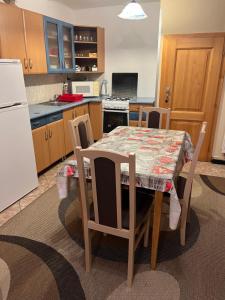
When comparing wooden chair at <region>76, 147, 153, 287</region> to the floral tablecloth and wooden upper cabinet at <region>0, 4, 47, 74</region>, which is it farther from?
wooden upper cabinet at <region>0, 4, 47, 74</region>

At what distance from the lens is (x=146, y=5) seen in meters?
3.97

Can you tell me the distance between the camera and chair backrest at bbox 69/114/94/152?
1.94m

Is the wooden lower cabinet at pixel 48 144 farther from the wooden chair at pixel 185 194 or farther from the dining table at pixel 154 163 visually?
the wooden chair at pixel 185 194

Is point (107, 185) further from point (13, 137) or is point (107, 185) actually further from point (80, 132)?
point (13, 137)

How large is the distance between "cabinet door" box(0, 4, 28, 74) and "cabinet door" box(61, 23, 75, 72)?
1.03 m

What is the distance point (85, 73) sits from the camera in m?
4.68

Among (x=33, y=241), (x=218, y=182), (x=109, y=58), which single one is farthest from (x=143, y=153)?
(x=109, y=58)

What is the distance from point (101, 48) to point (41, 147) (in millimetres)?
2454

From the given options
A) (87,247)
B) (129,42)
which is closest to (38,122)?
(87,247)

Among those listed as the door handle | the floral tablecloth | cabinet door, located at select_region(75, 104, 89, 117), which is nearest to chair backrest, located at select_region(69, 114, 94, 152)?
the floral tablecloth

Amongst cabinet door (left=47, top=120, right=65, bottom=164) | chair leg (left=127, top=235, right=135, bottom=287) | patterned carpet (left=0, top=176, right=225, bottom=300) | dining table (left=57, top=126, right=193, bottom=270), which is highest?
dining table (left=57, top=126, right=193, bottom=270)

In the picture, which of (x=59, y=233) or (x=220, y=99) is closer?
(x=59, y=233)

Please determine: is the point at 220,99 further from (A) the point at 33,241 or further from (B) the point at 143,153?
(A) the point at 33,241

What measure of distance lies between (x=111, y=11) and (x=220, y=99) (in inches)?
105
